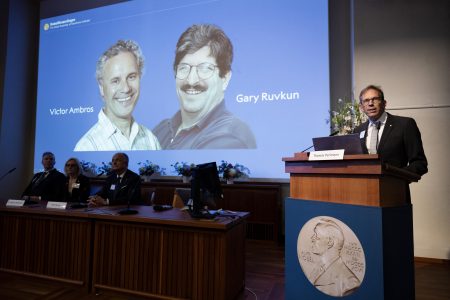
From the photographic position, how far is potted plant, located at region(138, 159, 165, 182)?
460 centimetres

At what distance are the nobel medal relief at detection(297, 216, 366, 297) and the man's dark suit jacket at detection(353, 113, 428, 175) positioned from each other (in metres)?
0.68

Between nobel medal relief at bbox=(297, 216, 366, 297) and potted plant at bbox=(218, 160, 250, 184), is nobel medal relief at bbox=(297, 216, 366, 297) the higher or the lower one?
the lower one

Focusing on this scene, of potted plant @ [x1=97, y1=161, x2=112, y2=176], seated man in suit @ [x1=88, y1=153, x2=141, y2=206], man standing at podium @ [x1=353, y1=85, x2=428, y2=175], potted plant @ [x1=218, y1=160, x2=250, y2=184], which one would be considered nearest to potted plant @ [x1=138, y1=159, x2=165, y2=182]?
potted plant @ [x1=97, y1=161, x2=112, y2=176]

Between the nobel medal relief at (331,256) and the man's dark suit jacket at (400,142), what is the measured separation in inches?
26.9

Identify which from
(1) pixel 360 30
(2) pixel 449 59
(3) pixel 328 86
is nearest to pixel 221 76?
(3) pixel 328 86

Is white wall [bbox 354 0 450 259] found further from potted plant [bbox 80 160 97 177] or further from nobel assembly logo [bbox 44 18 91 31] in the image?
nobel assembly logo [bbox 44 18 91 31]

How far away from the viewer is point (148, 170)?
15.1ft

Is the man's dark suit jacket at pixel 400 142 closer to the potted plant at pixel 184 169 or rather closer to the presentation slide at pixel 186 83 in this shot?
the presentation slide at pixel 186 83

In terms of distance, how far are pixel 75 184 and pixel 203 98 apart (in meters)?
2.17

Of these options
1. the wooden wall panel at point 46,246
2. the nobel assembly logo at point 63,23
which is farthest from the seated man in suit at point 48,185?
the nobel assembly logo at point 63,23

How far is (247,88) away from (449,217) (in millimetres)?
2960

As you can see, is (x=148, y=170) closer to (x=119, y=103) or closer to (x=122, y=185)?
(x=119, y=103)

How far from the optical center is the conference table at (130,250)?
78.9 inches

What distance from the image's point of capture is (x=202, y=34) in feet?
14.6
